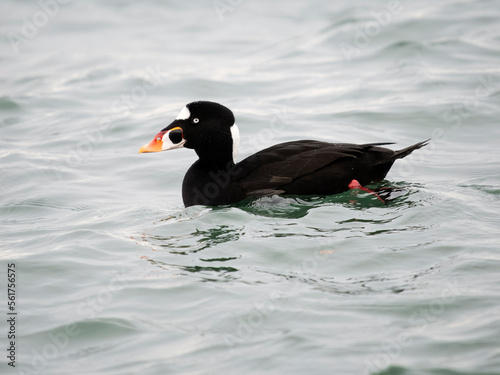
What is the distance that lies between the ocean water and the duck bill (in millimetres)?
614

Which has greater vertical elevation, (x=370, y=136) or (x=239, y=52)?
(x=239, y=52)

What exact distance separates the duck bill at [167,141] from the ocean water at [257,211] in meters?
0.61

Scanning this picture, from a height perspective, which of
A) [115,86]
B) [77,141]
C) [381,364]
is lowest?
[381,364]

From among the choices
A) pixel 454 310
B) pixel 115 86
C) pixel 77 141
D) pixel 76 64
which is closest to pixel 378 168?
pixel 454 310

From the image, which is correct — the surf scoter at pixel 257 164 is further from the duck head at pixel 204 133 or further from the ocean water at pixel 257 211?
the ocean water at pixel 257 211

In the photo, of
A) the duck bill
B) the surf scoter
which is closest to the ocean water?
the surf scoter

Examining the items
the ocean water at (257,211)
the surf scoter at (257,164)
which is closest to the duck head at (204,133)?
the surf scoter at (257,164)

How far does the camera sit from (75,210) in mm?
7594

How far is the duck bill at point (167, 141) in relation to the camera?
281 inches

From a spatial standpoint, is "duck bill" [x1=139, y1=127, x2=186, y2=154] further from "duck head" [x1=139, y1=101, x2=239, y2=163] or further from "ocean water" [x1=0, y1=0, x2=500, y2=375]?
"ocean water" [x1=0, y1=0, x2=500, y2=375]

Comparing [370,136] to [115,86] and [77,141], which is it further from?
[115,86]

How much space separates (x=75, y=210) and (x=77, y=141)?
280cm

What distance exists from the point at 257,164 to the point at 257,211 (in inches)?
19.5

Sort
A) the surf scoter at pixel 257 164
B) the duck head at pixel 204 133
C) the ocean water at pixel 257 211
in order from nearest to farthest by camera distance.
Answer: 1. the ocean water at pixel 257 211
2. the surf scoter at pixel 257 164
3. the duck head at pixel 204 133
